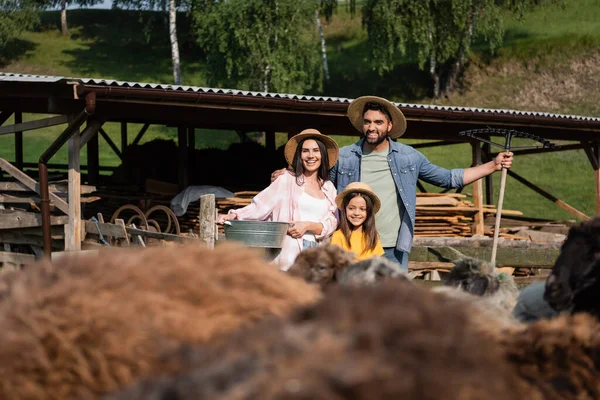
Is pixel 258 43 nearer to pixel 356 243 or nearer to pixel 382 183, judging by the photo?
pixel 382 183

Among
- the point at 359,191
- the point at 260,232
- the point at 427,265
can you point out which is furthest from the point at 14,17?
the point at 359,191

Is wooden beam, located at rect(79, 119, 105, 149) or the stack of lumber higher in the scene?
wooden beam, located at rect(79, 119, 105, 149)

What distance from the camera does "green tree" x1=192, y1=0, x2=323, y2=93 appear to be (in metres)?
37.8

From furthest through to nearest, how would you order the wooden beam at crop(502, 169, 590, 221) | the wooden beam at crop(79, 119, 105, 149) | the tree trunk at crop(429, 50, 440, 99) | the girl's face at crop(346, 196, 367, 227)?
the tree trunk at crop(429, 50, 440, 99) → the wooden beam at crop(502, 169, 590, 221) → the wooden beam at crop(79, 119, 105, 149) → the girl's face at crop(346, 196, 367, 227)

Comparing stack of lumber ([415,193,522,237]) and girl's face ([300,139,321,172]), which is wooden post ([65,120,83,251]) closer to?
stack of lumber ([415,193,522,237])

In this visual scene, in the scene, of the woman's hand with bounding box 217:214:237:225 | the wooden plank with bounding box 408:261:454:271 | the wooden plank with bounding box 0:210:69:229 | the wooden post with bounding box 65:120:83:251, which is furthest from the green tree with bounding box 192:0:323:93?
the woman's hand with bounding box 217:214:237:225

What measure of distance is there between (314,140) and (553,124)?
32.5ft

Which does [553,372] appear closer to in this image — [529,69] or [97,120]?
[97,120]

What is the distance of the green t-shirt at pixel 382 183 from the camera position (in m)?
6.21

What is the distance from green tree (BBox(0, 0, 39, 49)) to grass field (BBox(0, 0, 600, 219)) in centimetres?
187

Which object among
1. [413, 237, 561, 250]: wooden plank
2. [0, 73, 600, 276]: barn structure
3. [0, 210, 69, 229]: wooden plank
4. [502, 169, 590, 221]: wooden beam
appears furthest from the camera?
[502, 169, 590, 221]: wooden beam

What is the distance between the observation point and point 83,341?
1913 mm

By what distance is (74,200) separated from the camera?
39.2 feet

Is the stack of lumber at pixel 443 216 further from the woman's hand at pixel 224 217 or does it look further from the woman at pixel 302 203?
the woman's hand at pixel 224 217
